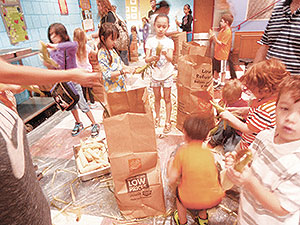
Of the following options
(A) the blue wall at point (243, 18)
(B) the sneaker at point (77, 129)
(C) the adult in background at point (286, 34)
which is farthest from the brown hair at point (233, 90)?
(A) the blue wall at point (243, 18)

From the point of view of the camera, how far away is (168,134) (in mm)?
2777

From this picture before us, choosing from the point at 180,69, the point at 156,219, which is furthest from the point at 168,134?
the point at 156,219

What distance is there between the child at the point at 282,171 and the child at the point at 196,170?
0.92 feet

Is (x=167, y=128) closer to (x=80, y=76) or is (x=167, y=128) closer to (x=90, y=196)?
(x=90, y=196)

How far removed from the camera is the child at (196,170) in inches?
45.9

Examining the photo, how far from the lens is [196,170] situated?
117 centimetres

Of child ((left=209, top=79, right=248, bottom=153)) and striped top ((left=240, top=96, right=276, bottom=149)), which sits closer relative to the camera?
striped top ((left=240, top=96, right=276, bottom=149))

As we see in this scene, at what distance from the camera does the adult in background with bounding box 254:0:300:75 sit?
1.79 metres

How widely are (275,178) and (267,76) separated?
0.77 meters

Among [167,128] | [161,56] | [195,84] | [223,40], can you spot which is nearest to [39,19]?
[161,56]

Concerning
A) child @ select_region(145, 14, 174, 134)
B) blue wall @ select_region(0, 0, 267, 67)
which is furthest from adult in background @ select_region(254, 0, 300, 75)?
blue wall @ select_region(0, 0, 267, 67)

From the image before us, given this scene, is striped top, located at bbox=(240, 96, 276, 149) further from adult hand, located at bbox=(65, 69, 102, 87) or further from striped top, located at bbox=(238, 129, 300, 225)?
adult hand, located at bbox=(65, 69, 102, 87)

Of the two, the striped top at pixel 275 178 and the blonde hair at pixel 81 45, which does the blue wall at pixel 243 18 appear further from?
the striped top at pixel 275 178

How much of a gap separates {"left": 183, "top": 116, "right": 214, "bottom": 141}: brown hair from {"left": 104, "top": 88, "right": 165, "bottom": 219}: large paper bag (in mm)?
255
